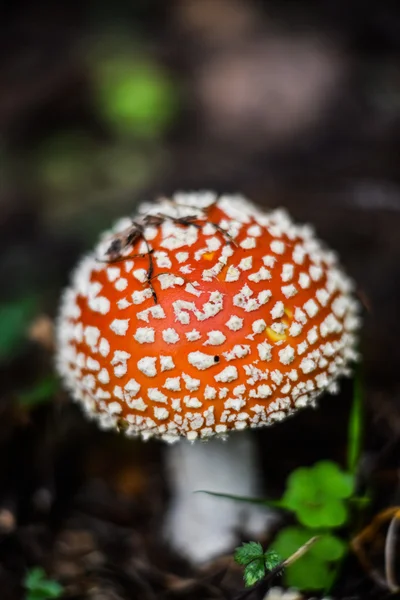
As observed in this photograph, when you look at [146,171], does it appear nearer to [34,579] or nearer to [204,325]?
[204,325]

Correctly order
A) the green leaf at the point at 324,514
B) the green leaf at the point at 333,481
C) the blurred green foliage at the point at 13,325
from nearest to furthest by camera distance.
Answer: the green leaf at the point at 324,514, the green leaf at the point at 333,481, the blurred green foliage at the point at 13,325

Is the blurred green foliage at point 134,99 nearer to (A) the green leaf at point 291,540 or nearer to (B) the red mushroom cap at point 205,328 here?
(B) the red mushroom cap at point 205,328

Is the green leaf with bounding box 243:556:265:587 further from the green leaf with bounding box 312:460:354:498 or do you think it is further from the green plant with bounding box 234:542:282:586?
the green leaf with bounding box 312:460:354:498

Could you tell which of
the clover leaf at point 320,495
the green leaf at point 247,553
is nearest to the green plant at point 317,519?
the clover leaf at point 320,495

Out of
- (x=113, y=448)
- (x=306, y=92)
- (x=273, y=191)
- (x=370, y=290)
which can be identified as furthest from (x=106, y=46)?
(x=113, y=448)

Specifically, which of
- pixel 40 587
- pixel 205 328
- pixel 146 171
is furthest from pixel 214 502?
pixel 146 171
